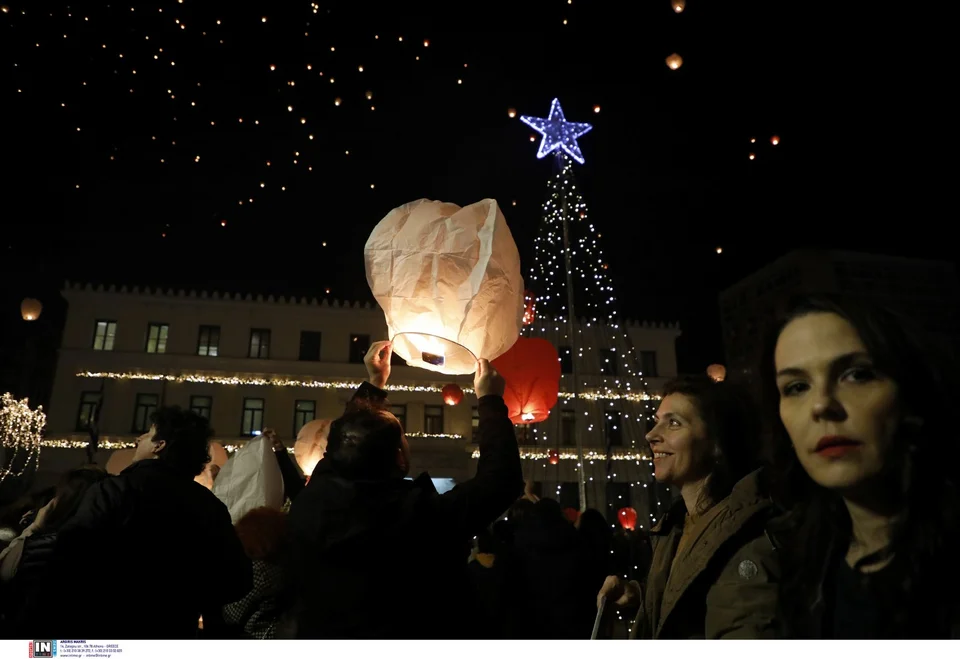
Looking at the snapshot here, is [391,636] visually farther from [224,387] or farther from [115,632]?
[224,387]

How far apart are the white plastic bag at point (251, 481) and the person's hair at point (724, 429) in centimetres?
209

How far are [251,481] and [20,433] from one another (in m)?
22.9

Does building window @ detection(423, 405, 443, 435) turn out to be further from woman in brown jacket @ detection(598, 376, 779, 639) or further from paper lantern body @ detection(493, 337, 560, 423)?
woman in brown jacket @ detection(598, 376, 779, 639)

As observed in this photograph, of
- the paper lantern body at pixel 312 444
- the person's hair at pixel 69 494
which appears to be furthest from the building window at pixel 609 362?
the person's hair at pixel 69 494

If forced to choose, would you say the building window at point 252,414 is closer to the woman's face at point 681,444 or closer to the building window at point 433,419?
the building window at point 433,419

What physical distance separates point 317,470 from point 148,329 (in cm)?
2554

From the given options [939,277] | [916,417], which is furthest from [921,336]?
[939,277]

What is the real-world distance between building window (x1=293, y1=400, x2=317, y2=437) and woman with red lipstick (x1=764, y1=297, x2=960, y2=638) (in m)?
24.6

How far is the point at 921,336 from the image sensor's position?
1.12m

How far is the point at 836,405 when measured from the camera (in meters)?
1.13

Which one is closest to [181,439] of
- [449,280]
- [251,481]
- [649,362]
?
[251,481]

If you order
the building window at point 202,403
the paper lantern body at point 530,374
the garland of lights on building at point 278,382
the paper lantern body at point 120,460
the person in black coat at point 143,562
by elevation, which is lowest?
the person in black coat at point 143,562

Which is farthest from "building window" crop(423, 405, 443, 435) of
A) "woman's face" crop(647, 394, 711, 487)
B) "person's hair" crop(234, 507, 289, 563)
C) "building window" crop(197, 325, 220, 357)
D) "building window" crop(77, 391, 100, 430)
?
"woman's face" crop(647, 394, 711, 487)

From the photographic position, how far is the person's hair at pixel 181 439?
7.58ft
